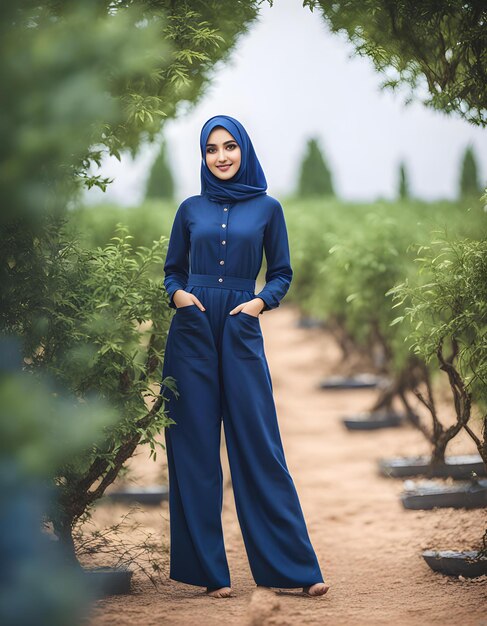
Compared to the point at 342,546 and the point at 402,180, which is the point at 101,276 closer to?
the point at 342,546

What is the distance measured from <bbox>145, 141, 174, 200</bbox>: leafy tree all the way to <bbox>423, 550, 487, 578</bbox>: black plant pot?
27.3m

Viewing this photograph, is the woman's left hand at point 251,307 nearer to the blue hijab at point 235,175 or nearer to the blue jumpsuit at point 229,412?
the blue jumpsuit at point 229,412

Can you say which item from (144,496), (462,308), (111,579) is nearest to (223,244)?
(462,308)

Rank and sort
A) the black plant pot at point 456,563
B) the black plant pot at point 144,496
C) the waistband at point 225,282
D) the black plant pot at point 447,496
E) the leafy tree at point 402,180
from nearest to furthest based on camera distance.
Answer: the waistband at point 225,282
the black plant pot at point 456,563
the black plant pot at point 447,496
the black plant pot at point 144,496
the leafy tree at point 402,180

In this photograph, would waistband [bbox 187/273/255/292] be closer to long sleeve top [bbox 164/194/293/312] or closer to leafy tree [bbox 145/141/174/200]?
long sleeve top [bbox 164/194/293/312]

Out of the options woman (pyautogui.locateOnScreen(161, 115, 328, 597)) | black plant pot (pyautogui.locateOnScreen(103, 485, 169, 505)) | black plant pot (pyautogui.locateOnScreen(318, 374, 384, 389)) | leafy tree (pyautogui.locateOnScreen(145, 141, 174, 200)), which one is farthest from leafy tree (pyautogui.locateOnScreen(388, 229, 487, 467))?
leafy tree (pyautogui.locateOnScreen(145, 141, 174, 200))

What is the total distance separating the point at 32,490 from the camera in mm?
2453

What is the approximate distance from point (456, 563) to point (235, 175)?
2.45 meters

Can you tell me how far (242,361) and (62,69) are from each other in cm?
186

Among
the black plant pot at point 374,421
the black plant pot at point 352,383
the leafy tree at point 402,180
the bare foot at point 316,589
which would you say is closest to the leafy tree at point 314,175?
the leafy tree at point 402,180

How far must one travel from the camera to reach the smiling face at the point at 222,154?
154 inches

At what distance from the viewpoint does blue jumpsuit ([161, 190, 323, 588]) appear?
3.89 meters

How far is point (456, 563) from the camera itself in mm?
4508

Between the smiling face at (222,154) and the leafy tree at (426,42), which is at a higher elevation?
the leafy tree at (426,42)
